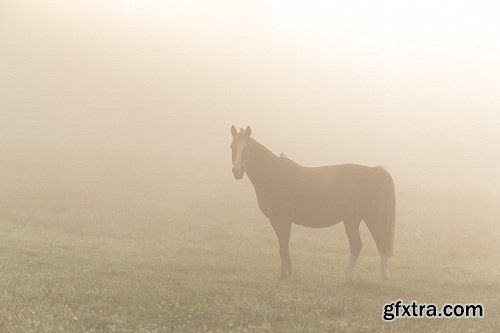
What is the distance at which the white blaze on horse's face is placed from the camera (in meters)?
14.7

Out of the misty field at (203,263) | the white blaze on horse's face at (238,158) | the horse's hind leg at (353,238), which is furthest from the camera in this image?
the horse's hind leg at (353,238)

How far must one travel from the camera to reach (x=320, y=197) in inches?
642

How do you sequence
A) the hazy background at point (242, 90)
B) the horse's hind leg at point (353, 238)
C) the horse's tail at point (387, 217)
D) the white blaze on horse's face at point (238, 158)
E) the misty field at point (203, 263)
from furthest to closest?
the hazy background at point (242, 90) < the horse's tail at point (387, 217) < the horse's hind leg at point (353, 238) < the white blaze on horse's face at point (238, 158) < the misty field at point (203, 263)

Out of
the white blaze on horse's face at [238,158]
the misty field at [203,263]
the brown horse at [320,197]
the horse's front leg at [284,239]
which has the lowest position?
the misty field at [203,263]

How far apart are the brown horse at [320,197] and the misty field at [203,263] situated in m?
1.51

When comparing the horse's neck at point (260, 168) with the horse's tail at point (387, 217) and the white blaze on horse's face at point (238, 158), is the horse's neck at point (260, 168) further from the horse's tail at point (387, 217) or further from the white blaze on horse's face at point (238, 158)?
the horse's tail at point (387, 217)

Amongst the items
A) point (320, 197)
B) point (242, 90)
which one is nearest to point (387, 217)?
point (320, 197)

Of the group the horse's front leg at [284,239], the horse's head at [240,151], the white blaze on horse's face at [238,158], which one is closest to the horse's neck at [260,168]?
the horse's head at [240,151]

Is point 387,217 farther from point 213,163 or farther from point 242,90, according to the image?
point 242,90

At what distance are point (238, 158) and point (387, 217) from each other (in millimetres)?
5288

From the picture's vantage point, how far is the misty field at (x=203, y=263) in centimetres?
1162

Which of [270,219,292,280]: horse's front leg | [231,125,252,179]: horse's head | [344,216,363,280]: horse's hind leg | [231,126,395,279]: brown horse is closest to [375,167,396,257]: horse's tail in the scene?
[231,126,395,279]: brown horse

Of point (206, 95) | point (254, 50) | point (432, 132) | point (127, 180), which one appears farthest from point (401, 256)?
point (254, 50)

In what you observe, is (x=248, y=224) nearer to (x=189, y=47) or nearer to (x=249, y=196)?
(x=249, y=196)
